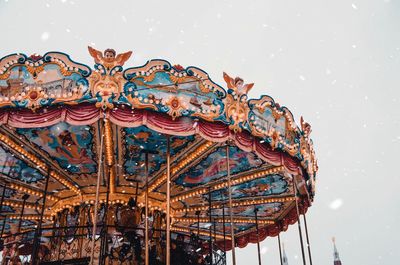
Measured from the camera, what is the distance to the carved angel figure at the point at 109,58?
7.02 m

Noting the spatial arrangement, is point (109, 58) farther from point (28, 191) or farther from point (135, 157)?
point (28, 191)

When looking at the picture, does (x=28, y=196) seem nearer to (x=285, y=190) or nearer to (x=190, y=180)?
(x=190, y=180)

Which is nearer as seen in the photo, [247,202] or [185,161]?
[185,161]

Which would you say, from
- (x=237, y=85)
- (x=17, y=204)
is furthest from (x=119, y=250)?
(x=17, y=204)

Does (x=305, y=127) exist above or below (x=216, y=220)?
above

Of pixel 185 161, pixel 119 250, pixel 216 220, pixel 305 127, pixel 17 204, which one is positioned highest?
pixel 305 127

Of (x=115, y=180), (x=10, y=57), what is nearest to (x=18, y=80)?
(x=10, y=57)

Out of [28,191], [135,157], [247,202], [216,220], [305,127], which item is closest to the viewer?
[305,127]

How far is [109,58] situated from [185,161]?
344 cm

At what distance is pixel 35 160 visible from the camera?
951 centimetres

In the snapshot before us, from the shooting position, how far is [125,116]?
283 inches

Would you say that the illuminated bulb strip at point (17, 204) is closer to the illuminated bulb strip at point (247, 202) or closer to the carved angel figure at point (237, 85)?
the illuminated bulb strip at point (247, 202)

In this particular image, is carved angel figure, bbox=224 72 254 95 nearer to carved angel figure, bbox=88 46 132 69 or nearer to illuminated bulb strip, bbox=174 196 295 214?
carved angel figure, bbox=88 46 132 69

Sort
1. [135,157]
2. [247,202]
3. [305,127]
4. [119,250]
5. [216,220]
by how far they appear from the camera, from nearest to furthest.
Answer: [119,250] → [305,127] → [135,157] → [247,202] → [216,220]
